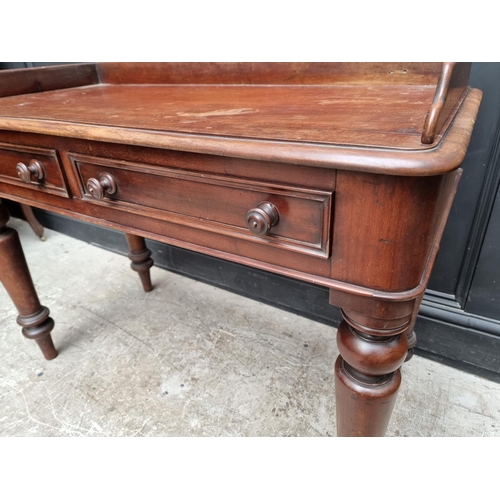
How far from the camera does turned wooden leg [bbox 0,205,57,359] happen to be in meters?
1.04

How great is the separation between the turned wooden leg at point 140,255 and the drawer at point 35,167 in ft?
1.95

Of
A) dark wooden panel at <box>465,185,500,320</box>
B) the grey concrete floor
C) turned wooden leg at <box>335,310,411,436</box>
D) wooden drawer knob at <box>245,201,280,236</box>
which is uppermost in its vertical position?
wooden drawer knob at <box>245,201,280,236</box>

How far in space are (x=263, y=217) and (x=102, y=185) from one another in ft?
1.03

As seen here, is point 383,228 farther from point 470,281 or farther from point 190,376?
point 190,376

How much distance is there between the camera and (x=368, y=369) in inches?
22.0


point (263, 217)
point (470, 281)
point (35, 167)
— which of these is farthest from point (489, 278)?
point (35, 167)

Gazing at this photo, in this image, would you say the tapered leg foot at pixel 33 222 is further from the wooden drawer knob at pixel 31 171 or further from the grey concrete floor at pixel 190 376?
the wooden drawer knob at pixel 31 171

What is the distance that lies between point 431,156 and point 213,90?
2.19 feet

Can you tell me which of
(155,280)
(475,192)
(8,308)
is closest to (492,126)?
(475,192)

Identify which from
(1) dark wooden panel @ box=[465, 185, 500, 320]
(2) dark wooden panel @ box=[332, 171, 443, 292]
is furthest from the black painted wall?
(2) dark wooden panel @ box=[332, 171, 443, 292]

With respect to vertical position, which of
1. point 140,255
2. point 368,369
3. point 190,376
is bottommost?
point 190,376

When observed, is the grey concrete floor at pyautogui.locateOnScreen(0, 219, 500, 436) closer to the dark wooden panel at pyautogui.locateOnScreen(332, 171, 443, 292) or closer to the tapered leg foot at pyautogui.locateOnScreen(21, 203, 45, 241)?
the tapered leg foot at pyautogui.locateOnScreen(21, 203, 45, 241)

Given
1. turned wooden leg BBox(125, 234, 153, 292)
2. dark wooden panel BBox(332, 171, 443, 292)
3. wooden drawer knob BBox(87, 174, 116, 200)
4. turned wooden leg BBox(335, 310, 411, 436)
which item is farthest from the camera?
turned wooden leg BBox(125, 234, 153, 292)

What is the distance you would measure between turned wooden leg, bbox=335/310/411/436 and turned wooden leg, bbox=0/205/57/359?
0.90m
